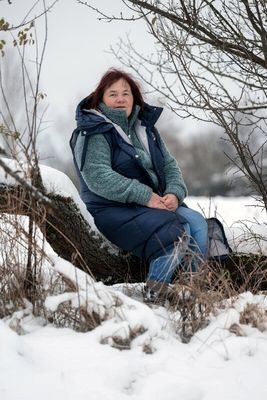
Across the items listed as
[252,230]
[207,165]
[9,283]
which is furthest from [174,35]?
[207,165]

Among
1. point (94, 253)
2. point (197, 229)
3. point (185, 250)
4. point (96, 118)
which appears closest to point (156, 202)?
point (197, 229)

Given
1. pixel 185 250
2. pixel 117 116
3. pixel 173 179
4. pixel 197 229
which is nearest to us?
pixel 185 250

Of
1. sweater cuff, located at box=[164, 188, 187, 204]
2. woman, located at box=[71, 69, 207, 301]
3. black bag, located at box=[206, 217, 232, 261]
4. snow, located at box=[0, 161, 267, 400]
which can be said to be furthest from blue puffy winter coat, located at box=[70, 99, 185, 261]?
snow, located at box=[0, 161, 267, 400]

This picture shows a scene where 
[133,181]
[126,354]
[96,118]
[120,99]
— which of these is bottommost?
[126,354]

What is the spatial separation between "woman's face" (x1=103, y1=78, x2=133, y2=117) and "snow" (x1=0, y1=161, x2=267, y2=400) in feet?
4.43

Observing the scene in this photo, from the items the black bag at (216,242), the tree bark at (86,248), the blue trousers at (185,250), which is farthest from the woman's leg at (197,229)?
the tree bark at (86,248)

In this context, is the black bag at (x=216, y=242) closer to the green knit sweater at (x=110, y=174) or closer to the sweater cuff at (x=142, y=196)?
the green knit sweater at (x=110, y=174)

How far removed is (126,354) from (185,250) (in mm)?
1022

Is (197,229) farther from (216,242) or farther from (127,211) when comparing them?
(127,211)

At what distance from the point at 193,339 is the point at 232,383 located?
1.33ft

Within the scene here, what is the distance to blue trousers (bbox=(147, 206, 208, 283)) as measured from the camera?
335cm

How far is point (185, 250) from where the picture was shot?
11.0 ft

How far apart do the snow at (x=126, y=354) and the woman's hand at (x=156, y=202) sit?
85 centimetres

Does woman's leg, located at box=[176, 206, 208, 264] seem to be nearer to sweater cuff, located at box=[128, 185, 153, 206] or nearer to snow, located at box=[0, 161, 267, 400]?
sweater cuff, located at box=[128, 185, 153, 206]
